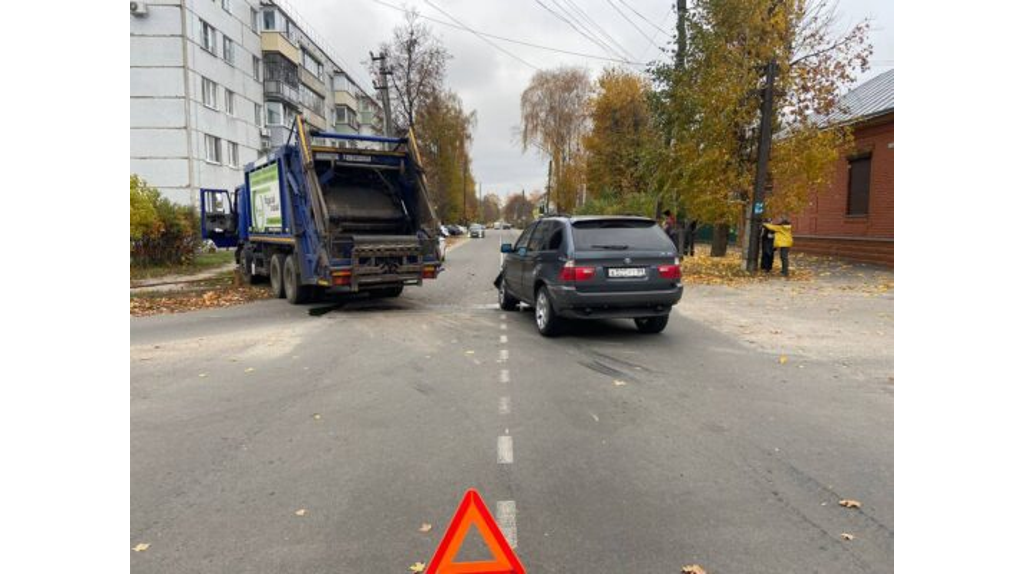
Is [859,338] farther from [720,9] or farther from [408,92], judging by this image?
[408,92]

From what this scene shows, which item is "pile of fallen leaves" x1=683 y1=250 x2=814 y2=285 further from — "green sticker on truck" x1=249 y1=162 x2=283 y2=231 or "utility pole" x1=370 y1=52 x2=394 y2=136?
"utility pole" x1=370 y1=52 x2=394 y2=136

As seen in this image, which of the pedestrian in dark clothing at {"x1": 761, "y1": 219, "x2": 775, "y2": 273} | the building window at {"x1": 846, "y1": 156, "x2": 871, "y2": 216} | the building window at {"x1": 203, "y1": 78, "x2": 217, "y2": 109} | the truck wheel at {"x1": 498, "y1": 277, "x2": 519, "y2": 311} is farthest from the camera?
the building window at {"x1": 203, "y1": 78, "x2": 217, "y2": 109}

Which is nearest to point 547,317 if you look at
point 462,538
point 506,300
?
point 506,300

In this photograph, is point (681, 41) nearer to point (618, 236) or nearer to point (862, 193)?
point (862, 193)

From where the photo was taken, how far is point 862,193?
2170cm

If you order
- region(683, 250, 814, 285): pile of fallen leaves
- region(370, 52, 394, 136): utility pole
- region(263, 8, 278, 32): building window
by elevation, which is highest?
region(263, 8, 278, 32): building window

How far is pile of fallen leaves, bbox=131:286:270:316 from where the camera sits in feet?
40.2

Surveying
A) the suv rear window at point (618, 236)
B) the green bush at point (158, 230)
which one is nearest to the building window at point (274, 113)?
the green bush at point (158, 230)

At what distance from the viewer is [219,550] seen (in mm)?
3240

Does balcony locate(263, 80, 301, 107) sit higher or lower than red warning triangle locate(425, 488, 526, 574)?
higher

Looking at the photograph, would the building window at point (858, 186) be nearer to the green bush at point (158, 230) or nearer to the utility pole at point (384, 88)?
the utility pole at point (384, 88)

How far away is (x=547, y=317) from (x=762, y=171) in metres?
10.3

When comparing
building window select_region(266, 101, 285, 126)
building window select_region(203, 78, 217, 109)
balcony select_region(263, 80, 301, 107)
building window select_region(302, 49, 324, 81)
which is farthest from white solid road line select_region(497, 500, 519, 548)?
building window select_region(302, 49, 324, 81)

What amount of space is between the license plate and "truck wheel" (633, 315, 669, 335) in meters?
0.81
